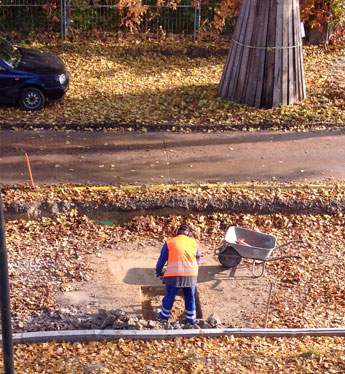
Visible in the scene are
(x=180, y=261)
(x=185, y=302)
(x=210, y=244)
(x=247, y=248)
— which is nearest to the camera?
(x=180, y=261)

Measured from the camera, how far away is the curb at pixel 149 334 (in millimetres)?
8734

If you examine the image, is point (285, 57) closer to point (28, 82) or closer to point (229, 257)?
point (28, 82)

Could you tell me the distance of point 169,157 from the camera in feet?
46.7

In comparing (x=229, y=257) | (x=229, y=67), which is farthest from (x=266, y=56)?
(x=229, y=257)

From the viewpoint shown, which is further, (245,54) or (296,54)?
(296,54)

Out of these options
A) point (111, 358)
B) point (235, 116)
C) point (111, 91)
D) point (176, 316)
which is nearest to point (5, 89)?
point (111, 91)

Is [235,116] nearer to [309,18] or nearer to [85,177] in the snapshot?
[85,177]

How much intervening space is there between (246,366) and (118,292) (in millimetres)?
2656

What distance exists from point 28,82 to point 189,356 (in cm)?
929

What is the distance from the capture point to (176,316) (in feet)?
32.6

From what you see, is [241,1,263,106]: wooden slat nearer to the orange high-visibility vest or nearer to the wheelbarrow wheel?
the wheelbarrow wheel

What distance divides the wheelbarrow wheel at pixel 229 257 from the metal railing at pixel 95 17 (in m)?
12.2

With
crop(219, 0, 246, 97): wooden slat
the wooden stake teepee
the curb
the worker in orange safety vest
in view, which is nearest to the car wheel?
crop(219, 0, 246, 97): wooden slat

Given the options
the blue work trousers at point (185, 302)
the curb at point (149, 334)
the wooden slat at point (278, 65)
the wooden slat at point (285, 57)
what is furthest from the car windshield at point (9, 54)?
the curb at point (149, 334)
